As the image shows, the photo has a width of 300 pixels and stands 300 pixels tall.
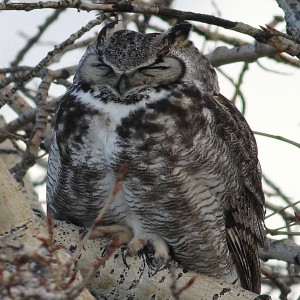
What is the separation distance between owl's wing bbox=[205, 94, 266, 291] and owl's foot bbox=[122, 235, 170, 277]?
Result: 0.82 ft

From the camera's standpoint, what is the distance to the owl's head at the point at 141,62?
9.10ft

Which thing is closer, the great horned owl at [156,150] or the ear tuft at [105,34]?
the great horned owl at [156,150]

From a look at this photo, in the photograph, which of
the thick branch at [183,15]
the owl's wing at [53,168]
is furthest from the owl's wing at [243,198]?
the owl's wing at [53,168]

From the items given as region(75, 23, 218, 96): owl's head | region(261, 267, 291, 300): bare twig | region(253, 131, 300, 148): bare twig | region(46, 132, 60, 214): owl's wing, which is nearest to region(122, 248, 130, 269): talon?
region(46, 132, 60, 214): owl's wing

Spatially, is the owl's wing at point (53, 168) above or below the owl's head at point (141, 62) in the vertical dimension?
below

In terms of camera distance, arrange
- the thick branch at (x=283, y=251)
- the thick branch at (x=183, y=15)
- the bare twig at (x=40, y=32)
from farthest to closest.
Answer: the bare twig at (x=40, y=32)
the thick branch at (x=283, y=251)
the thick branch at (x=183, y=15)

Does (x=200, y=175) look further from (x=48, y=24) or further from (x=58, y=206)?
(x=48, y=24)

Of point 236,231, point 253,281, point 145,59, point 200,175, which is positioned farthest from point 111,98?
point 253,281

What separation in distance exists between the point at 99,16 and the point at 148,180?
563mm

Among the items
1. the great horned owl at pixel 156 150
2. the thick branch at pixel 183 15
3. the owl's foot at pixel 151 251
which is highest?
the thick branch at pixel 183 15

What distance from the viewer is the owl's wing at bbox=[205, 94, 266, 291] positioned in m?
2.84

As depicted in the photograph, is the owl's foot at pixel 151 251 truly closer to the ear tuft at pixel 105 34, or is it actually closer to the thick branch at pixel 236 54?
the ear tuft at pixel 105 34

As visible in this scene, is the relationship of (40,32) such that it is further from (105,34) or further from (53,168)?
(53,168)

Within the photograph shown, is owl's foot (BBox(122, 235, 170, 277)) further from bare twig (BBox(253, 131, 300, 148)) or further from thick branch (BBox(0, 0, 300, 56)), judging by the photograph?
thick branch (BBox(0, 0, 300, 56))
